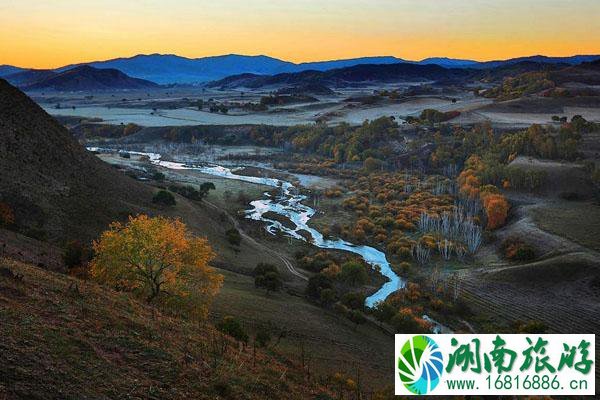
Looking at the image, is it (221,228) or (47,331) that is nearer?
(47,331)

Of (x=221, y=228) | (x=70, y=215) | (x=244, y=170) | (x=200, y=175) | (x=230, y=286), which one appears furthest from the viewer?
(x=244, y=170)

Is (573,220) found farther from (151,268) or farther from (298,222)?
(151,268)

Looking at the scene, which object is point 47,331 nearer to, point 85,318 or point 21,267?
point 85,318

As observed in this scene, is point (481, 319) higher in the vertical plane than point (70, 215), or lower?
lower

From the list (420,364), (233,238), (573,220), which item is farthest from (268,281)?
(573,220)

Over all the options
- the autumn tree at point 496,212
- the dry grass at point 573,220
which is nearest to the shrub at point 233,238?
the autumn tree at point 496,212

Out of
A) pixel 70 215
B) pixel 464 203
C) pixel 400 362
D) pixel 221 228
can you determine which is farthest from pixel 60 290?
pixel 464 203
